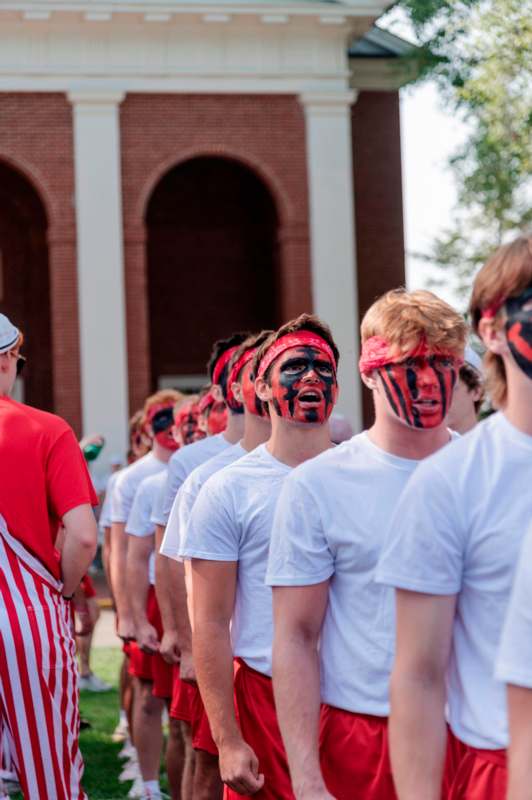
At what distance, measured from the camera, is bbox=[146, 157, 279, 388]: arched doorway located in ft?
96.6

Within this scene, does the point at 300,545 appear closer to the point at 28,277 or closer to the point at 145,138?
the point at 145,138

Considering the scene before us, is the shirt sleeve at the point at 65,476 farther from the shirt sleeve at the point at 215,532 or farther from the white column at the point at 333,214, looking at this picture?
the white column at the point at 333,214

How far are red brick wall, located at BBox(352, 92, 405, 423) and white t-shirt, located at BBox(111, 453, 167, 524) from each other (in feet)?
60.2

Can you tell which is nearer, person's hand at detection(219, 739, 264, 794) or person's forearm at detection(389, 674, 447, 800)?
person's forearm at detection(389, 674, 447, 800)

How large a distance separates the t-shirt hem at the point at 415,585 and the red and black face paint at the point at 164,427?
6.37m

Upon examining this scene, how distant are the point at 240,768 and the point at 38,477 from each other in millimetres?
1498

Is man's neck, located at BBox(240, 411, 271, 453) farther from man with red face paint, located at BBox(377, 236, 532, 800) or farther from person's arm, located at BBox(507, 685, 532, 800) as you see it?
person's arm, located at BBox(507, 685, 532, 800)

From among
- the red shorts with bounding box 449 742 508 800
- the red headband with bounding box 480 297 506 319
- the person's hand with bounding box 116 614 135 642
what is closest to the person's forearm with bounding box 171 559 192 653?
the person's hand with bounding box 116 614 135 642

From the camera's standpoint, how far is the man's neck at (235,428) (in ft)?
21.5

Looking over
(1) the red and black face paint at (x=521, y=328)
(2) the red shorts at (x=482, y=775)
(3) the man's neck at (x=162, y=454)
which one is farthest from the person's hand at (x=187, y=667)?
(1) the red and black face paint at (x=521, y=328)

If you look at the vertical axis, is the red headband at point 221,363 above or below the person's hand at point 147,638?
above

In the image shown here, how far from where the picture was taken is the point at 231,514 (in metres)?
4.74

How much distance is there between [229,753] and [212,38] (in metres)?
21.8

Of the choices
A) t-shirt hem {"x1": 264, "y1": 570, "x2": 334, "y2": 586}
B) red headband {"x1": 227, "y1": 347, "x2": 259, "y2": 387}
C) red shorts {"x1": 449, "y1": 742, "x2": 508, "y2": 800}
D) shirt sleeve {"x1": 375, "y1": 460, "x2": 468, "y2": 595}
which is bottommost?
red shorts {"x1": 449, "y1": 742, "x2": 508, "y2": 800}
